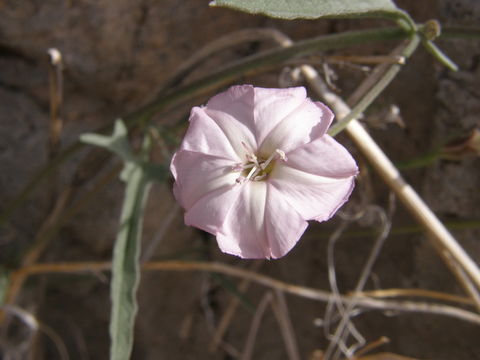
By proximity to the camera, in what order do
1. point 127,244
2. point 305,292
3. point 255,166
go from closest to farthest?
point 255,166
point 127,244
point 305,292

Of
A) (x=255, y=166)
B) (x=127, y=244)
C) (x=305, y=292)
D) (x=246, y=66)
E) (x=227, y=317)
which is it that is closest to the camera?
(x=255, y=166)

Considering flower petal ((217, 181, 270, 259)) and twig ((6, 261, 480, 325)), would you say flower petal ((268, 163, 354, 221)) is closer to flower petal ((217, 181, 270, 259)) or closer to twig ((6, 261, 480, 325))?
Result: flower petal ((217, 181, 270, 259))

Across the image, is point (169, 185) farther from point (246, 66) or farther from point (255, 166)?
point (255, 166)

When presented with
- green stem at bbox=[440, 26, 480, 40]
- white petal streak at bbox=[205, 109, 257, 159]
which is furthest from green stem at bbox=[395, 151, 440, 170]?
white petal streak at bbox=[205, 109, 257, 159]

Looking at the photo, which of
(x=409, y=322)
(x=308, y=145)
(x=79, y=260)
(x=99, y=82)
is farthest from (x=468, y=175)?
(x=79, y=260)

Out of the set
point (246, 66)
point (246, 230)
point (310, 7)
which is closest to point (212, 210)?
point (246, 230)

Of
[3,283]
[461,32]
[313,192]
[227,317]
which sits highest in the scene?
[461,32]

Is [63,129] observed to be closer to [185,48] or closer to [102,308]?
[185,48]
